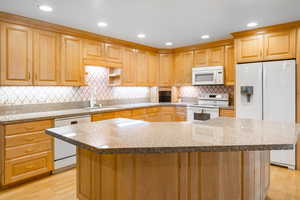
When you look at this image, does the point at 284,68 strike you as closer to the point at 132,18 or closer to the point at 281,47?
the point at 281,47

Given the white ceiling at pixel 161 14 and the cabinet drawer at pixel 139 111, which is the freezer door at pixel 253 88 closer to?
the white ceiling at pixel 161 14

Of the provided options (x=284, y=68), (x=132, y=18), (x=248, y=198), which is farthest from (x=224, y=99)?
(x=248, y=198)

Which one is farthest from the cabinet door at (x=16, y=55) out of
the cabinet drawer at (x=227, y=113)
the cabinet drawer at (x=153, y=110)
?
the cabinet drawer at (x=227, y=113)

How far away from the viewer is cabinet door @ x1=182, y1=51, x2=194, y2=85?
5016mm

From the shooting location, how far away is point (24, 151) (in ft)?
9.09

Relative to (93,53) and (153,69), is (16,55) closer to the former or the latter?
(93,53)

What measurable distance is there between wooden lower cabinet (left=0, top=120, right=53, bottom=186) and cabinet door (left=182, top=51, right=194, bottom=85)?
10.9ft

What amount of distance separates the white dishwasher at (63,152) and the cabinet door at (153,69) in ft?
7.70

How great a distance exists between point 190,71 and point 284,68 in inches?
84.2

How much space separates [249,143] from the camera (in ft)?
4.49

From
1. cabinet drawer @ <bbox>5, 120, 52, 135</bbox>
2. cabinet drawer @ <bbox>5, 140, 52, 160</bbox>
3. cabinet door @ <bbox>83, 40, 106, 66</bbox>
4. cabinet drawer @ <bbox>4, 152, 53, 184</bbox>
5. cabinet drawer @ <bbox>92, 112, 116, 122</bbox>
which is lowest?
cabinet drawer @ <bbox>4, 152, 53, 184</bbox>

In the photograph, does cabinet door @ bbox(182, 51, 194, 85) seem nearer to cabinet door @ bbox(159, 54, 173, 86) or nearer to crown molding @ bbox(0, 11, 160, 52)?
cabinet door @ bbox(159, 54, 173, 86)

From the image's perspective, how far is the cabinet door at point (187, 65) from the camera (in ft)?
16.5

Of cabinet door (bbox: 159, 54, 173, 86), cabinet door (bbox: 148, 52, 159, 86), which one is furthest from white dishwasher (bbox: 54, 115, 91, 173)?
cabinet door (bbox: 159, 54, 173, 86)
